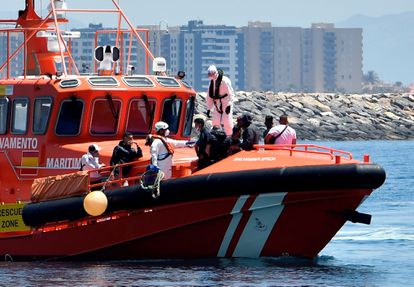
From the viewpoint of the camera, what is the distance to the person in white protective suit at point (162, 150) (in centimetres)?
1748

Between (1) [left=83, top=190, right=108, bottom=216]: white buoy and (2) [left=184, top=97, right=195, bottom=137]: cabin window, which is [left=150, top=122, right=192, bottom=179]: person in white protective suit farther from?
(2) [left=184, top=97, right=195, bottom=137]: cabin window

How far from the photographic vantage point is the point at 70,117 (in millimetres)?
18734

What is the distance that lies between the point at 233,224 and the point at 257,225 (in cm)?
30

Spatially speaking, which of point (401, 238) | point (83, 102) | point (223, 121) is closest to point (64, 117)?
point (83, 102)

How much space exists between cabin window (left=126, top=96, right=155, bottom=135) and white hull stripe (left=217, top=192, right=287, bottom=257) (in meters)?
2.38

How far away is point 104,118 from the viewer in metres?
18.8

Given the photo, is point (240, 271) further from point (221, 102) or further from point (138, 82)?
point (138, 82)

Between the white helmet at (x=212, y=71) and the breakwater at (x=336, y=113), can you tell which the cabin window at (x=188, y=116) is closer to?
the white helmet at (x=212, y=71)

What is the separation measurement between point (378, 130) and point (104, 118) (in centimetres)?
6902

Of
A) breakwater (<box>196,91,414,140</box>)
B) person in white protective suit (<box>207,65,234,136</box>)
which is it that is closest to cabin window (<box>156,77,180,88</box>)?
person in white protective suit (<box>207,65,234,136</box>)

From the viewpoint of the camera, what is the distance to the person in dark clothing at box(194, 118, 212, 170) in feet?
57.3

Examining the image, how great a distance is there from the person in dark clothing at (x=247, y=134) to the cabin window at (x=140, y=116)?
168 cm

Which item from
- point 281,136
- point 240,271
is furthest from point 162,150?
point 240,271

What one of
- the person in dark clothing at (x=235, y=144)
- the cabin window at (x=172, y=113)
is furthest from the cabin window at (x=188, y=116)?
the person in dark clothing at (x=235, y=144)
